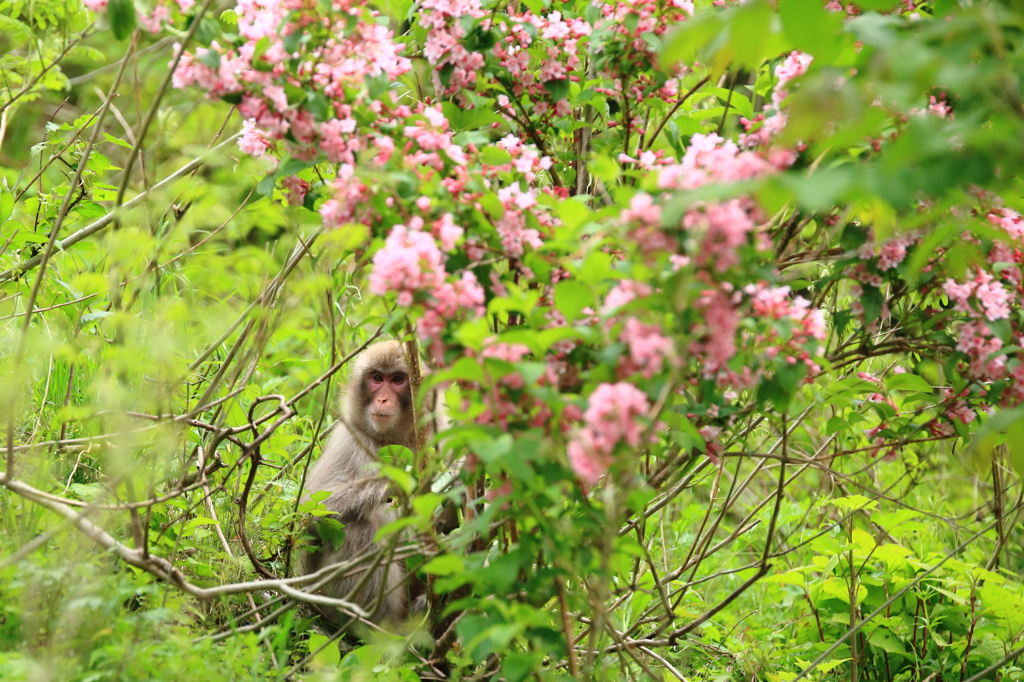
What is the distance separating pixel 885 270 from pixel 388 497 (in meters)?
2.22

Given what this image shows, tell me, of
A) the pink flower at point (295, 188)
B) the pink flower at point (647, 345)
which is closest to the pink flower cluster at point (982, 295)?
the pink flower at point (647, 345)

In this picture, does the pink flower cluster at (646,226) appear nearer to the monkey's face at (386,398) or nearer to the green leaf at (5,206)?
the monkey's face at (386,398)

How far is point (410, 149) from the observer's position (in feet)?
7.55

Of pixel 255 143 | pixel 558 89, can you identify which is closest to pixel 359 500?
pixel 255 143

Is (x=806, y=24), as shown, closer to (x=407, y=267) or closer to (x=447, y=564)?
(x=407, y=267)

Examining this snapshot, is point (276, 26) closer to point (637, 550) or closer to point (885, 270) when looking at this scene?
point (637, 550)

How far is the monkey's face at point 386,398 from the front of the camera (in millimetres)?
4518

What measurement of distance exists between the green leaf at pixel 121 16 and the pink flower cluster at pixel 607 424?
1.56m

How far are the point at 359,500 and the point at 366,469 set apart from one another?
0.16 meters

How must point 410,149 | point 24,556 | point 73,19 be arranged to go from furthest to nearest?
point 73,19 < point 24,556 < point 410,149

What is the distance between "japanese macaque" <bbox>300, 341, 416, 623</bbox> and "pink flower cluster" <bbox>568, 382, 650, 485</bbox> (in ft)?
7.24

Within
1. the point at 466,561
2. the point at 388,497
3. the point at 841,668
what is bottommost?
the point at 841,668

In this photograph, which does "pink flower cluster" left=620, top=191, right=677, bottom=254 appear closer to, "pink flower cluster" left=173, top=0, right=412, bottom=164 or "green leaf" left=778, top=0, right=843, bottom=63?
"green leaf" left=778, top=0, right=843, bottom=63

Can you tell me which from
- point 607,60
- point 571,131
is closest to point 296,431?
point 571,131
